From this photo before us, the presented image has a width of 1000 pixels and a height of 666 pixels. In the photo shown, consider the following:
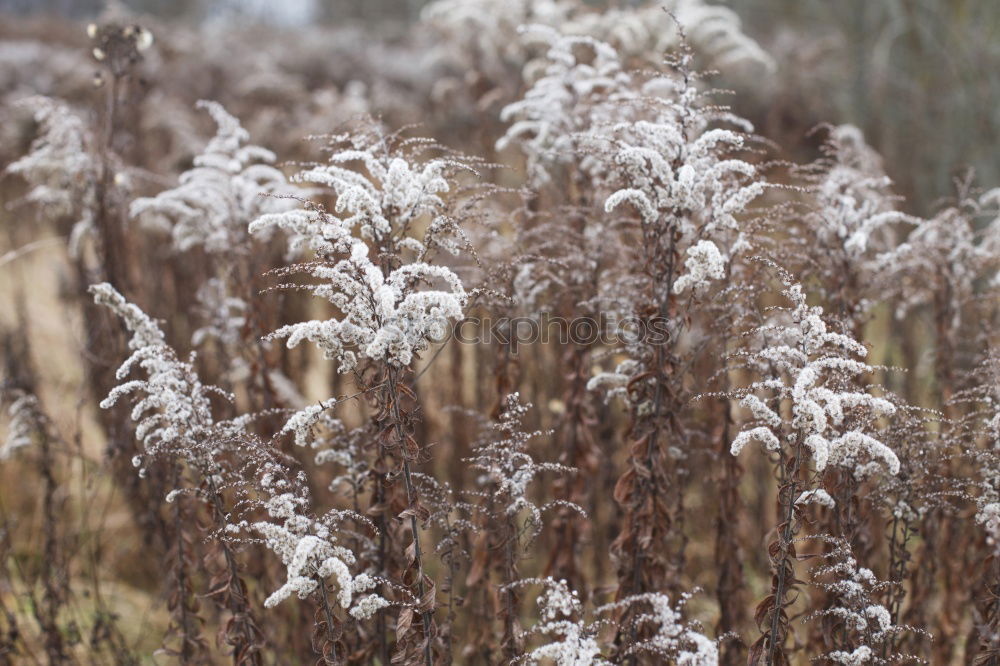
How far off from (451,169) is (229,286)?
1360 mm

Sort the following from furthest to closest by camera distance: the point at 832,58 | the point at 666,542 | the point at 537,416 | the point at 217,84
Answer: the point at 217,84 < the point at 832,58 < the point at 537,416 < the point at 666,542

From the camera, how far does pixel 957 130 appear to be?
6.11 meters

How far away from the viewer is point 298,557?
191 centimetres

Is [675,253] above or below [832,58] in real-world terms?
below

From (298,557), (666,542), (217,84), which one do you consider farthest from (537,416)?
(217,84)

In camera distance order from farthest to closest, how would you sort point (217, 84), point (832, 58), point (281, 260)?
1. point (217, 84)
2. point (832, 58)
3. point (281, 260)

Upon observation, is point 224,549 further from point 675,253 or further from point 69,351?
point 69,351

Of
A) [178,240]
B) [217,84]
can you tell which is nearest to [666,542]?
[178,240]

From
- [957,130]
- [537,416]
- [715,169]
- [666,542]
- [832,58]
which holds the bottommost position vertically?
[666,542]

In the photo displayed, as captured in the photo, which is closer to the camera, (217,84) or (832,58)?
(832,58)

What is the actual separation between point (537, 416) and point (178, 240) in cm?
205

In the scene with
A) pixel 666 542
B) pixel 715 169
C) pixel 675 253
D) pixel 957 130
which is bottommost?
pixel 666 542

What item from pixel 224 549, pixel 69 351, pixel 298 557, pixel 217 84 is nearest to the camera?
pixel 298 557

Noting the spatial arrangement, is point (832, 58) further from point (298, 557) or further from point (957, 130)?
point (298, 557)
